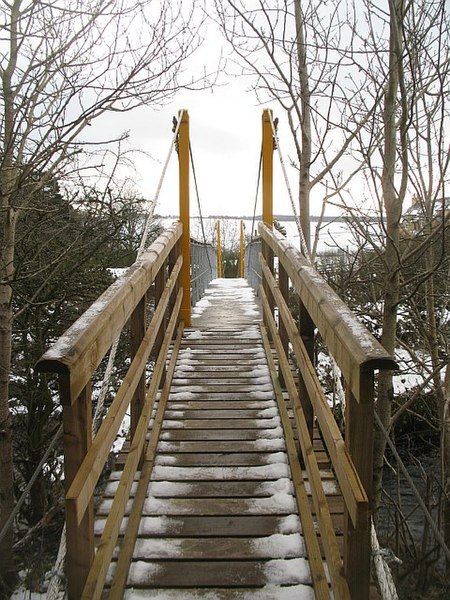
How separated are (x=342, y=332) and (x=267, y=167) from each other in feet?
15.0

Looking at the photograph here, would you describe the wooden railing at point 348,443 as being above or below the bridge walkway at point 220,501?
above

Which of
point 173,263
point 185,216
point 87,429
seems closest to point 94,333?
point 87,429

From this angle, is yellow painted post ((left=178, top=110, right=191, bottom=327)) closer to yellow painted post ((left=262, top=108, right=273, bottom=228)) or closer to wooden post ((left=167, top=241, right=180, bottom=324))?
wooden post ((left=167, top=241, right=180, bottom=324))

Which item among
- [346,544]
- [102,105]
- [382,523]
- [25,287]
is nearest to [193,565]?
[346,544]

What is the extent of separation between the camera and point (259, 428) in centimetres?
334

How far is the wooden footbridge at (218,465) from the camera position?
1.55m

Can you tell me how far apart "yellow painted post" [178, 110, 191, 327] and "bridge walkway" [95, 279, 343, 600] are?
1342 mm

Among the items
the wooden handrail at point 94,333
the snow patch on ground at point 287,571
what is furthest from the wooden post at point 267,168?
the snow patch on ground at point 287,571

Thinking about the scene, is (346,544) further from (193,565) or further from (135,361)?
(135,361)

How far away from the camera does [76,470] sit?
1565 millimetres

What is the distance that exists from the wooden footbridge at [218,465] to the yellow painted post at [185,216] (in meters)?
1.34

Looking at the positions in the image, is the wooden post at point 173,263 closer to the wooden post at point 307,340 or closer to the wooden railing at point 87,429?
the wooden post at point 307,340

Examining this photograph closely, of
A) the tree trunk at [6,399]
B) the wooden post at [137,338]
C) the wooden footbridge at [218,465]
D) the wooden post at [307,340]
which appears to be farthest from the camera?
the tree trunk at [6,399]

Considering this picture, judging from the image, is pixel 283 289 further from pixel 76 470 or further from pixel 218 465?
pixel 76 470
